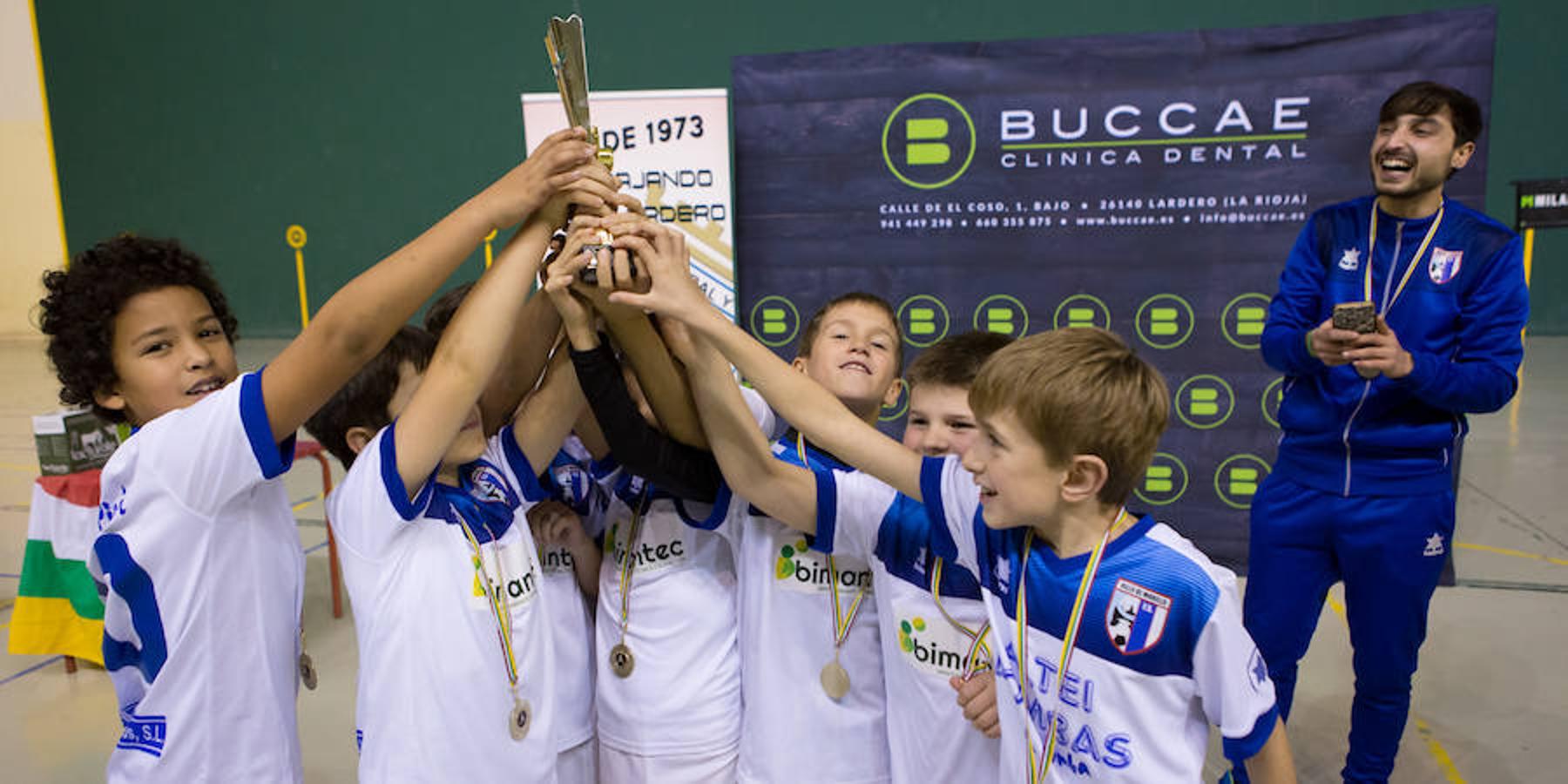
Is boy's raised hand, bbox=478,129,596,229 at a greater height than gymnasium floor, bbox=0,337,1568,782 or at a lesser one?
greater

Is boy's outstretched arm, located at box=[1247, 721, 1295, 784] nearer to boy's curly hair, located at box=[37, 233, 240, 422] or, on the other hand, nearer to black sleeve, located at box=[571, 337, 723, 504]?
black sleeve, located at box=[571, 337, 723, 504]

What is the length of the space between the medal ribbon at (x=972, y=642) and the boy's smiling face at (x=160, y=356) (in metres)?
1.12

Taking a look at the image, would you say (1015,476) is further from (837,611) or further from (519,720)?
(519,720)

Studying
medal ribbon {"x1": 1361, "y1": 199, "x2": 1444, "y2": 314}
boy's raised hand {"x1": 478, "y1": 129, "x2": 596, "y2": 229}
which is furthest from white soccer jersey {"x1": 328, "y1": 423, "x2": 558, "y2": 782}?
medal ribbon {"x1": 1361, "y1": 199, "x2": 1444, "y2": 314}

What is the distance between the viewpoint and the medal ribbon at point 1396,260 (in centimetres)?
232

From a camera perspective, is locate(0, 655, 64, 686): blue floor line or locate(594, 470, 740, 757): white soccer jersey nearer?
locate(594, 470, 740, 757): white soccer jersey

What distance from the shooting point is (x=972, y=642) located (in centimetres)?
156

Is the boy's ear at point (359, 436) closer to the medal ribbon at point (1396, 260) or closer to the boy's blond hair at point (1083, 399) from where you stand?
the boy's blond hair at point (1083, 399)

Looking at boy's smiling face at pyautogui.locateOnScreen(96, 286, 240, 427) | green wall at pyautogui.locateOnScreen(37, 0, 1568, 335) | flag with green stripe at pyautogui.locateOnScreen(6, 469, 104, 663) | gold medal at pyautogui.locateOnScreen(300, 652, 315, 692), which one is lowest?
flag with green stripe at pyautogui.locateOnScreen(6, 469, 104, 663)

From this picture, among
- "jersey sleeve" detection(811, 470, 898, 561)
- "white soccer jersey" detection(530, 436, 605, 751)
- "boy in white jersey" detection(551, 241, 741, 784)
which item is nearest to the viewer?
"jersey sleeve" detection(811, 470, 898, 561)

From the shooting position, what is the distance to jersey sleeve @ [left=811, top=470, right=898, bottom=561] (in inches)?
62.2

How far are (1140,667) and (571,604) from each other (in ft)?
3.39

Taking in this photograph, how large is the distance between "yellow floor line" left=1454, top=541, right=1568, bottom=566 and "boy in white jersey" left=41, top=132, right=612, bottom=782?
465 centimetres

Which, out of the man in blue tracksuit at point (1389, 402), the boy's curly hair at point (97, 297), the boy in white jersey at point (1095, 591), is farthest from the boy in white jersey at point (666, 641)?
the man in blue tracksuit at point (1389, 402)
